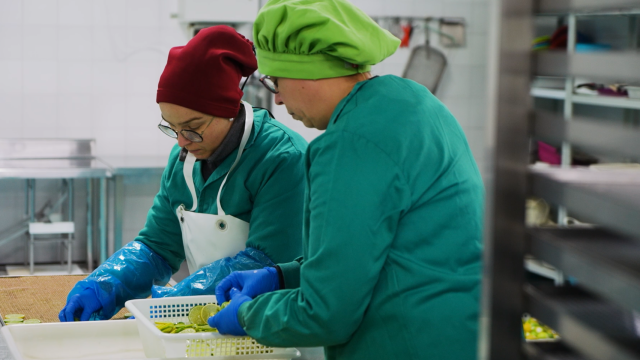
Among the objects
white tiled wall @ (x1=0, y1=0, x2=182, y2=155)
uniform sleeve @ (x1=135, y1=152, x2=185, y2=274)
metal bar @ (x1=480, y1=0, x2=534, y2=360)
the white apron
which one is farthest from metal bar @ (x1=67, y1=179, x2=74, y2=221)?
metal bar @ (x1=480, y1=0, x2=534, y2=360)

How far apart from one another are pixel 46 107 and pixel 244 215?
3.84m

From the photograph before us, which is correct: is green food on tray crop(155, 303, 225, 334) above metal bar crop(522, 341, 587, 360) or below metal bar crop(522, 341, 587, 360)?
below

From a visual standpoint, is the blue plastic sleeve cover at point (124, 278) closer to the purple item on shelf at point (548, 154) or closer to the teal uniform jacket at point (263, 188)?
the teal uniform jacket at point (263, 188)

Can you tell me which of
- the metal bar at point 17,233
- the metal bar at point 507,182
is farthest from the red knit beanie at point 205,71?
the metal bar at point 17,233

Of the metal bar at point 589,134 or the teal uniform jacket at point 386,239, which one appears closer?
the metal bar at point 589,134

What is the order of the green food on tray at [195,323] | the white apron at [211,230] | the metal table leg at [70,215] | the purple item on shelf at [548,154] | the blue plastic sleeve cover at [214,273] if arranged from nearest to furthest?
1. the green food on tray at [195,323]
2. the blue plastic sleeve cover at [214,273]
3. the white apron at [211,230]
4. the purple item on shelf at [548,154]
5. the metal table leg at [70,215]

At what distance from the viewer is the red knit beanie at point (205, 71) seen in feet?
5.61

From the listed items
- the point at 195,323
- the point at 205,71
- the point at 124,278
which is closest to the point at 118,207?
the point at 124,278

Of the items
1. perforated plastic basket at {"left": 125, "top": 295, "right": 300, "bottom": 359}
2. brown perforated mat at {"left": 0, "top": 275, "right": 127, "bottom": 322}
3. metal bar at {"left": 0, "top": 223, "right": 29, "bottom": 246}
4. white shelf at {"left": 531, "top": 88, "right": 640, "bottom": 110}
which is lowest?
metal bar at {"left": 0, "top": 223, "right": 29, "bottom": 246}

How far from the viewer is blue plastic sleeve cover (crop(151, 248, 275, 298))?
1.69m

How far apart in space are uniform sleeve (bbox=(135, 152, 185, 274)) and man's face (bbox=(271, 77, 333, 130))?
0.78 meters

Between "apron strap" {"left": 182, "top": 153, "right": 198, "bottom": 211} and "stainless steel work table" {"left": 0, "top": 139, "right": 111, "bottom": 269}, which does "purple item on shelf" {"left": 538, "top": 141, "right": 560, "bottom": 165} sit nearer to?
"apron strap" {"left": 182, "top": 153, "right": 198, "bottom": 211}

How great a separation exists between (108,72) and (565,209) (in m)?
5.15

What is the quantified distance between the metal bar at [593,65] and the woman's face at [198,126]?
138cm
